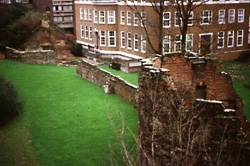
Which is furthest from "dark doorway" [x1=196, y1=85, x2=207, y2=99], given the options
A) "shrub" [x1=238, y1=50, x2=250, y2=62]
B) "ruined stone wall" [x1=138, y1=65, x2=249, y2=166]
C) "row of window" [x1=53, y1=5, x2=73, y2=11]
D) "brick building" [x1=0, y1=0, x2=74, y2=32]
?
"row of window" [x1=53, y1=5, x2=73, y2=11]

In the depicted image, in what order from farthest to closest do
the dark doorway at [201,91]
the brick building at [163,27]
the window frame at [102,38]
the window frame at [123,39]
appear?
the window frame at [102,38] → the window frame at [123,39] → the brick building at [163,27] → the dark doorway at [201,91]

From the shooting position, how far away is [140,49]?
39781mm

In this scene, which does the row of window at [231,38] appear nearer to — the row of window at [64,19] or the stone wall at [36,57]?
the stone wall at [36,57]

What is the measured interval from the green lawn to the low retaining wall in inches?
19.7

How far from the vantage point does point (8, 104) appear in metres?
22.4

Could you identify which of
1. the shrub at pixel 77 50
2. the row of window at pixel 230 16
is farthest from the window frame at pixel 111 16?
the row of window at pixel 230 16

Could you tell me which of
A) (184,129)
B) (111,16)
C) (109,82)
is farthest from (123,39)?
(184,129)

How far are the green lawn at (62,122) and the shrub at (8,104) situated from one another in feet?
2.12

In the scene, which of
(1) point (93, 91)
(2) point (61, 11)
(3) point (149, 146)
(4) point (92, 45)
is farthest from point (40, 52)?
(3) point (149, 146)

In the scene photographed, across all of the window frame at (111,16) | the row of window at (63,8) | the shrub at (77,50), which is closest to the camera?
the window frame at (111,16)

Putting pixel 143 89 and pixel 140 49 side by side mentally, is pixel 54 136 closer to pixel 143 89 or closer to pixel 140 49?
pixel 143 89

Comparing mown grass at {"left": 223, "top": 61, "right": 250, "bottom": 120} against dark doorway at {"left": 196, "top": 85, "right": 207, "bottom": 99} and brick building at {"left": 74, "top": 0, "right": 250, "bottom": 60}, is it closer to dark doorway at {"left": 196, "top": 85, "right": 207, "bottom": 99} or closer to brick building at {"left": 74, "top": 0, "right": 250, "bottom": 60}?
brick building at {"left": 74, "top": 0, "right": 250, "bottom": 60}

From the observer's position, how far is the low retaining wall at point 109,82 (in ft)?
81.7

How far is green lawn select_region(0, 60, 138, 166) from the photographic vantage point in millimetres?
17328
